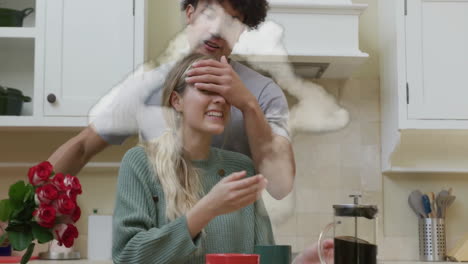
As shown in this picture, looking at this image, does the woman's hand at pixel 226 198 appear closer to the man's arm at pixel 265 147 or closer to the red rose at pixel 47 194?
the red rose at pixel 47 194

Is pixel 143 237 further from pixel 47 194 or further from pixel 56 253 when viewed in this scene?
pixel 56 253

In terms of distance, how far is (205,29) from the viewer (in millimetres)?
1737

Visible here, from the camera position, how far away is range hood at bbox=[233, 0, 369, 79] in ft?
7.27

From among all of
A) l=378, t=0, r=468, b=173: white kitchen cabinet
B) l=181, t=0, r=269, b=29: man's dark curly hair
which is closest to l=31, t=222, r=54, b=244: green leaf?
l=181, t=0, r=269, b=29: man's dark curly hair

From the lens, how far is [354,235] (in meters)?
1.01

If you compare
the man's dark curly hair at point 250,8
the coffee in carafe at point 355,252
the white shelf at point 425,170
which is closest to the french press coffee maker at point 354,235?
the coffee in carafe at point 355,252

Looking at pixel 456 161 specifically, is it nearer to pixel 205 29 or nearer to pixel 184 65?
pixel 205 29

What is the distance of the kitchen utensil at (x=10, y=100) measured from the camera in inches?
86.4

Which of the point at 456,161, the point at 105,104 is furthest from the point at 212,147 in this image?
the point at 456,161

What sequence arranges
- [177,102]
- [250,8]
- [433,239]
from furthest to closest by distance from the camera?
1. [433,239]
2. [250,8]
3. [177,102]

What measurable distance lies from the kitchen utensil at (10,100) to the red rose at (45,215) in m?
1.21

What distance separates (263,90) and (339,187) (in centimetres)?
86

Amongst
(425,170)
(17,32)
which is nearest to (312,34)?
(425,170)

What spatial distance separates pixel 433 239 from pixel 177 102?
126 cm
